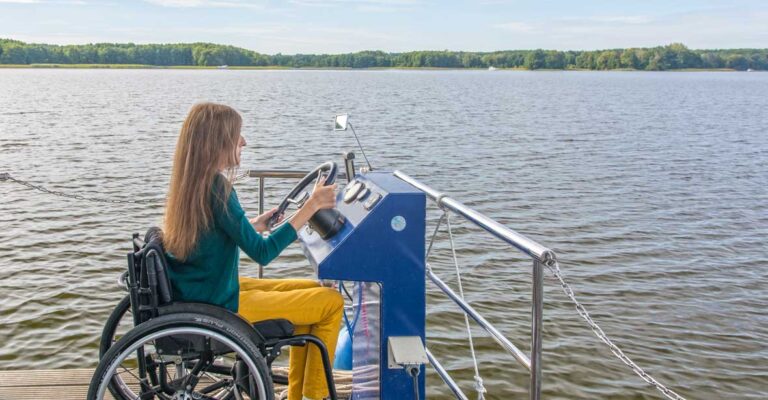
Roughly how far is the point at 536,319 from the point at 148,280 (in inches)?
45.7

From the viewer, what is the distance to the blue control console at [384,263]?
8.54ft

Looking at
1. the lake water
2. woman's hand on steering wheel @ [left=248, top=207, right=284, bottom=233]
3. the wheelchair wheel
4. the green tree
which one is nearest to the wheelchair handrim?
the wheelchair wheel

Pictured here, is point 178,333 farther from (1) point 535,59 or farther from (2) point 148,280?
(1) point 535,59

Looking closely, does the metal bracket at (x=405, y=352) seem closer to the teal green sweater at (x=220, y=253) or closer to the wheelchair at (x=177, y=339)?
the wheelchair at (x=177, y=339)

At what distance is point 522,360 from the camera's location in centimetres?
242

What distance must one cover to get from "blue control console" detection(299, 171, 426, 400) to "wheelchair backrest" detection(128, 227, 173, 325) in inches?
19.4

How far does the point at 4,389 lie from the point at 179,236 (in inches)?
64.1

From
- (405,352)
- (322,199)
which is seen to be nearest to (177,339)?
(322,199)

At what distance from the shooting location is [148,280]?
2387 millimetres

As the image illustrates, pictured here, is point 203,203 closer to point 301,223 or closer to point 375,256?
point 301,223

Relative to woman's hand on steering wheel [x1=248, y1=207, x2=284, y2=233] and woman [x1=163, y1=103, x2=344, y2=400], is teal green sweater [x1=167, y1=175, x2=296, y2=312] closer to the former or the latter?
woman [x1=163, y1=103, x2=344, y2=400]

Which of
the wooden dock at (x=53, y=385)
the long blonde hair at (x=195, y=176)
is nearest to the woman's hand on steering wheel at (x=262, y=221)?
the long blonde hair at (x=195, y=176)

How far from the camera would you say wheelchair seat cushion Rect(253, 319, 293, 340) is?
2566mm

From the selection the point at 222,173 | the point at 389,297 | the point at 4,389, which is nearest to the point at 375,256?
the point at 389,297
